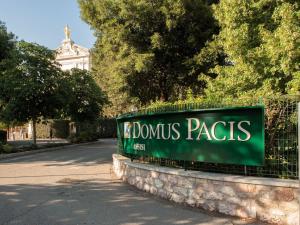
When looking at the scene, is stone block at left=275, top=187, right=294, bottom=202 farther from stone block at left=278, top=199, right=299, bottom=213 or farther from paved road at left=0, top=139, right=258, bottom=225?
paved road at left=0, top=139, right=258, bottom=225

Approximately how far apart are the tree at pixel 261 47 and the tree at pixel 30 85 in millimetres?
12406

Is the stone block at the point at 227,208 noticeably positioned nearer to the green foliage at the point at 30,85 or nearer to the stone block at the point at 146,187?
the stone block at the point at 146,187

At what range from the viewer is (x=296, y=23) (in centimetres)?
987

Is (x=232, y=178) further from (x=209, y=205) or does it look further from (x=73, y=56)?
(x=73, y=56)

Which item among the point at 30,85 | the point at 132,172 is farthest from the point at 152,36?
the point at 132,172

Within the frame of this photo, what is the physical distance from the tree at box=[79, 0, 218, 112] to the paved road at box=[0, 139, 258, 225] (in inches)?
276

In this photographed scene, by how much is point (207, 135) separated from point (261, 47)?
4471 millimetres

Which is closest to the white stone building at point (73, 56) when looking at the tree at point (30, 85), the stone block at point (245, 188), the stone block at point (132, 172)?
the tree at point (30, 85)

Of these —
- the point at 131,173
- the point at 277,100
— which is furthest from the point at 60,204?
the point at 277,100

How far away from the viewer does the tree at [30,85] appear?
20.3 meters

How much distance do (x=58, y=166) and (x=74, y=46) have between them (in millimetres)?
65494

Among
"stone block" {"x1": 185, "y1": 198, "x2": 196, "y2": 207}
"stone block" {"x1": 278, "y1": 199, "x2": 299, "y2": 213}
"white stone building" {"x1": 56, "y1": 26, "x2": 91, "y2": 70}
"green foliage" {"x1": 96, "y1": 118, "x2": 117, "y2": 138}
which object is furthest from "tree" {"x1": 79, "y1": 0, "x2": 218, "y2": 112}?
"white stone building" {"x1": 56, "y1": 26, "x2": 91, "y2": 70}

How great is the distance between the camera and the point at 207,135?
7121 millimetres

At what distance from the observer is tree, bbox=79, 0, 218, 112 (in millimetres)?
15961
